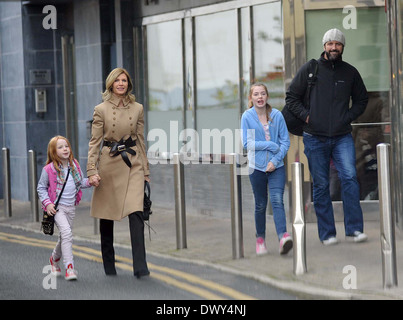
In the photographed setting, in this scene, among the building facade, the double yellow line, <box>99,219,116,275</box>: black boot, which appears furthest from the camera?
the building facade

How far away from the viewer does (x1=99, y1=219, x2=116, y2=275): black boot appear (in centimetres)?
909

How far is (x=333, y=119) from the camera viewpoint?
10258 millimetres

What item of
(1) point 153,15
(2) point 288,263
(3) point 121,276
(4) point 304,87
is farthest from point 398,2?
(1) point 153,15

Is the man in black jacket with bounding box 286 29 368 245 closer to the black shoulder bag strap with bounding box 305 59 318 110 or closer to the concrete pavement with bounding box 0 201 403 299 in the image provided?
the black shoulder bag strap with bounding box 305 59 318 110

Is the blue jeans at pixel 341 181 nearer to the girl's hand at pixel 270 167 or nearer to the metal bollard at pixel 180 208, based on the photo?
the girl's hand at pixel 270 167

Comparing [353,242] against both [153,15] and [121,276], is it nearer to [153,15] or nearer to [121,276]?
[121,276]

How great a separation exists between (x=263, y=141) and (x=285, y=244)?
40.8 inches

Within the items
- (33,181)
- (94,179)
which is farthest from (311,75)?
(33,181)

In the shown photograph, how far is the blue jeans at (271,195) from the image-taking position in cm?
984

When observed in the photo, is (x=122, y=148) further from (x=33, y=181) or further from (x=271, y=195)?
(x=33, y=181)

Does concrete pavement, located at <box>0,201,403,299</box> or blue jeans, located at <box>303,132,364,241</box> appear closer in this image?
concrete pavement, located at <box>0,201,403,299</box>

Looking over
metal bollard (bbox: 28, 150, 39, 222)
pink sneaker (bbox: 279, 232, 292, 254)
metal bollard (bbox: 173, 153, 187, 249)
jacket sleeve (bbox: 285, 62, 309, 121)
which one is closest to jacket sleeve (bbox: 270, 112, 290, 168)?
jacket sleeve (bbox: 285, 62, 309, 121)

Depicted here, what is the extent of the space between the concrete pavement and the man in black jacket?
286 millimetres

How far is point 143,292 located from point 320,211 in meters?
2.78
